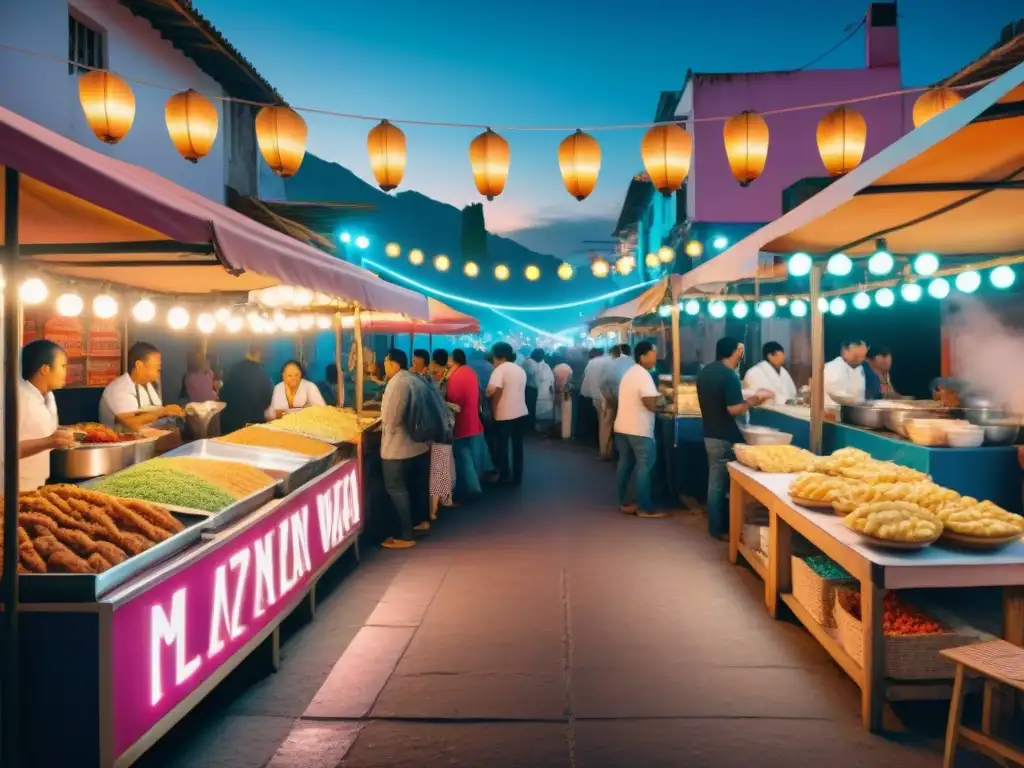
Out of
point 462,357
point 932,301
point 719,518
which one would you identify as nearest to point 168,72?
point 462,357

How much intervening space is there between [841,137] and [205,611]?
286 inches

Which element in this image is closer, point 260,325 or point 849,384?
point 849,384

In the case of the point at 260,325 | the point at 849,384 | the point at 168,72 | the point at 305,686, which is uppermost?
the point at 168,72

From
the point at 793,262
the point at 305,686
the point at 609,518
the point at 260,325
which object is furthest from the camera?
the point at 260,325

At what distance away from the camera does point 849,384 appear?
9664 mm

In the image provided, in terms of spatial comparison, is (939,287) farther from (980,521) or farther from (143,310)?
(143,310)

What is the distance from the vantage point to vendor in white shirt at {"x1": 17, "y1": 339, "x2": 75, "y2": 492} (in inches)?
213

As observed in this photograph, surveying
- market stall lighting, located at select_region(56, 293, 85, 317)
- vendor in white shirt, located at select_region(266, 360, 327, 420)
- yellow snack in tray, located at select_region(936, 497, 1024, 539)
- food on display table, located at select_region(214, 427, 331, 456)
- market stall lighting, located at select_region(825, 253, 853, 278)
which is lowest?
yellow snack in tray, located at select_region(936, 497, 1024, 539)

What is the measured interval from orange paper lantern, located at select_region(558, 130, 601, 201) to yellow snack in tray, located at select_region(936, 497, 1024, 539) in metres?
5.10

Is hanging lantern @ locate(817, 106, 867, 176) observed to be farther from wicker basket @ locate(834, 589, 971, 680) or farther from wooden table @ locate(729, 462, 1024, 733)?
wicker basket @ locate(834, 589, 971, 680)

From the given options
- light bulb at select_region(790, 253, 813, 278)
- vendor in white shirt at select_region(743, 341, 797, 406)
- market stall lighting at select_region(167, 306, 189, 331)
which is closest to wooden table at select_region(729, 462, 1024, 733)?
light bulb at select_region(790, 253, 813, 278)

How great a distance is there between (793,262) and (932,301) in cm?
902

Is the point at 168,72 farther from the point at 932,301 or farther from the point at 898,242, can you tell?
the point at 932,301

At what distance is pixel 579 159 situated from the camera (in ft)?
26.4
